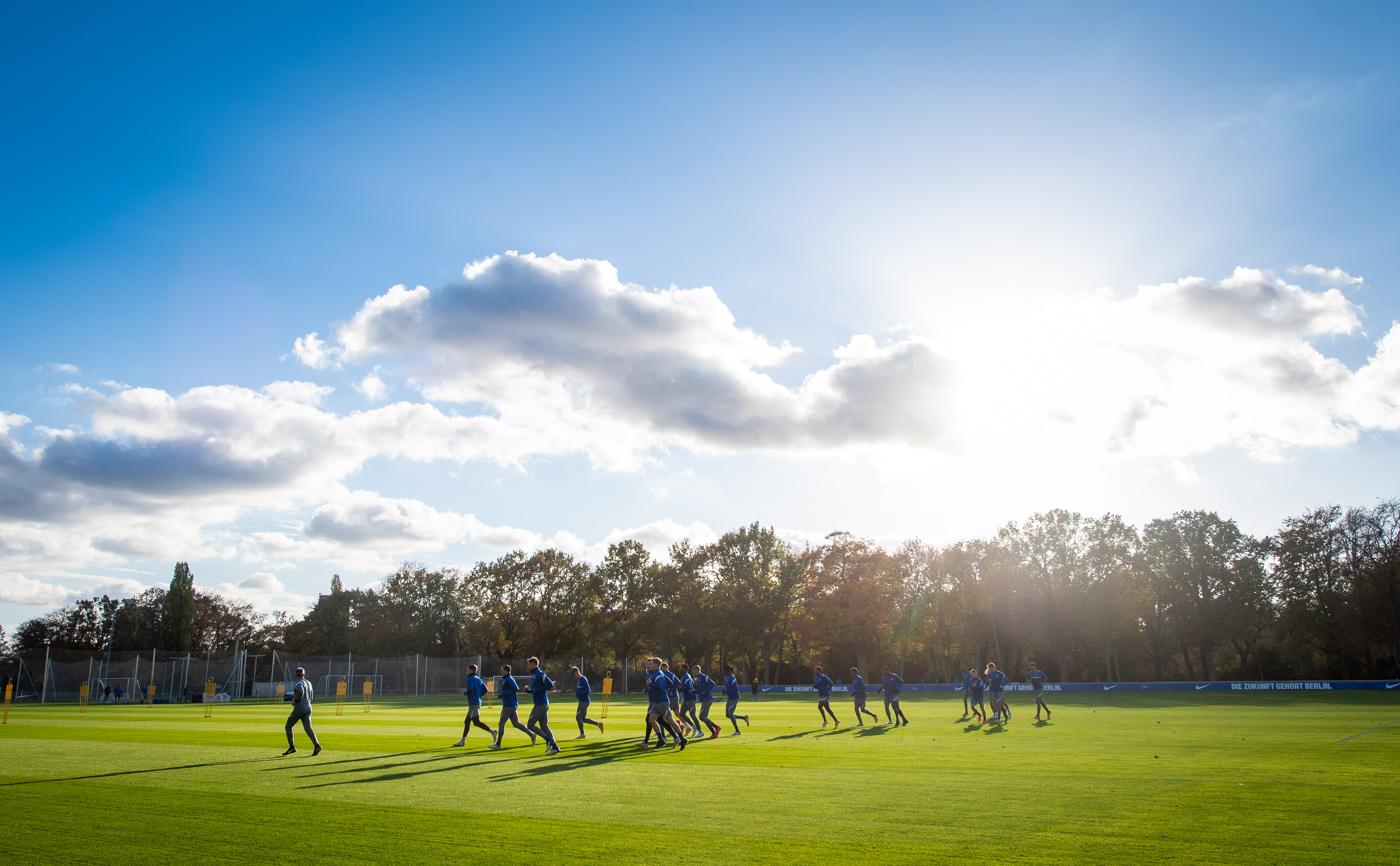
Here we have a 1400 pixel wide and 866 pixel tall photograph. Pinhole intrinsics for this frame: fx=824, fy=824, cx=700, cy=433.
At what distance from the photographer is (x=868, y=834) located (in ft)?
27.6

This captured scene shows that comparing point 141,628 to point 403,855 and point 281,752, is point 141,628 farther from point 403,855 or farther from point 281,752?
point 403,855

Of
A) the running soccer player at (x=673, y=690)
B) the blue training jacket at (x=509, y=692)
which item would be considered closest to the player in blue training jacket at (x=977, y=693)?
the running soccer player at (x=673, y=690)

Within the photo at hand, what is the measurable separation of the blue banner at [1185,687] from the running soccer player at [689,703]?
33473mm

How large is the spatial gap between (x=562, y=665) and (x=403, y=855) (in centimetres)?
7074

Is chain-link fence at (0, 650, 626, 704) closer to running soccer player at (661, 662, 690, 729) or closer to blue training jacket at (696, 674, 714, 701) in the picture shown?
blue training jacket at (696, 674, 714, 701)

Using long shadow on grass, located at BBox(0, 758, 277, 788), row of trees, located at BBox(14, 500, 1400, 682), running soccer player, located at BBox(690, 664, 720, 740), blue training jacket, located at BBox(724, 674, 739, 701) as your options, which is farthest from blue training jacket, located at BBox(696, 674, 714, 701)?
row of trees, located at BBox(14, 500, 1400, 682)

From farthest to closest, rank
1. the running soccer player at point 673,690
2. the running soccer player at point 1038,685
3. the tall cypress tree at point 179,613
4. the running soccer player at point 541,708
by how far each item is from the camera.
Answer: the tall cypress tree at point 179,613 < the running soccer player at point 1038,685 < the running soccer player at point 673,690 < the running soccer player at point 541,708

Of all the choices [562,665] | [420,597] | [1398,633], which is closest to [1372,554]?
[1398,633]

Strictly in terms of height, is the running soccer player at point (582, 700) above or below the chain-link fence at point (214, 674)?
above

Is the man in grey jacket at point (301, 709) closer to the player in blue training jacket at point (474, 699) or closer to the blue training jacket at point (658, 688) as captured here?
the player in blue training jacket at point (474, 699)

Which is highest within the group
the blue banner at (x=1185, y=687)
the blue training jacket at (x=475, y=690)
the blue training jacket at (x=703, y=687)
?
the blue training jacket at (x=475, y=690)

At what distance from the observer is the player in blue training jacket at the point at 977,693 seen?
2847cm

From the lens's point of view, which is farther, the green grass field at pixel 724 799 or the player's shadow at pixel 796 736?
the player's shadow at pixel 796 736

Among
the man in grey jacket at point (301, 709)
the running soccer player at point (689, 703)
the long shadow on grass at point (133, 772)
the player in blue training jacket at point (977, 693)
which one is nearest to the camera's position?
the long shadow on grass at point (133, 772)
